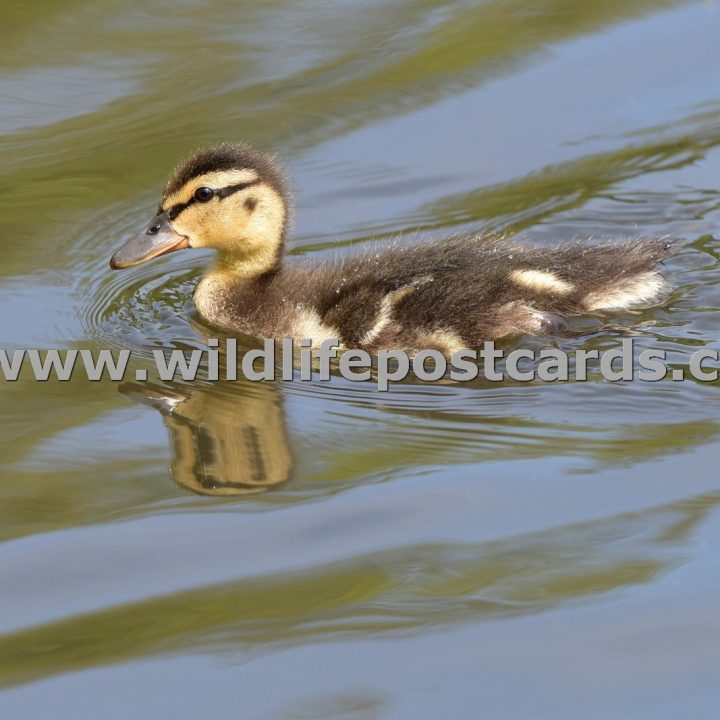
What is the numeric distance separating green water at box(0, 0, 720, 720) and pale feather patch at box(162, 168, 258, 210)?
385 millimetres

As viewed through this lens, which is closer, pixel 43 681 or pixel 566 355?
pixel 43 681

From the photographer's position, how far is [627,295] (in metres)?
4.36

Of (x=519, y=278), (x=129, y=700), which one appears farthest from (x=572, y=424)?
(x=129, y=700)

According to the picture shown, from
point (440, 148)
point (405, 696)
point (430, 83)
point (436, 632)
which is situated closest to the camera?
point (405, 696)

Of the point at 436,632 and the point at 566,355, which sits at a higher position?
the point at 566,355

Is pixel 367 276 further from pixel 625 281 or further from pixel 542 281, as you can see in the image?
pixel 625 281

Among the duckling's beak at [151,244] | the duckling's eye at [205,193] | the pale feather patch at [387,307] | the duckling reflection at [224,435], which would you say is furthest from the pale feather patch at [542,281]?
the duckling's beak at [151,244]

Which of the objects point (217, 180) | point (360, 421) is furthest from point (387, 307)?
point (217, 180)

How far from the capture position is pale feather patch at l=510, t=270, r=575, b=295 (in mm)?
4188

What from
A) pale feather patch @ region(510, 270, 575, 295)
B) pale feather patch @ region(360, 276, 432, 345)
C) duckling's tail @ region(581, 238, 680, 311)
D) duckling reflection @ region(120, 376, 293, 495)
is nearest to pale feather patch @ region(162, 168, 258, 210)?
pale feather patch @ region(360, 276, 432, 345)

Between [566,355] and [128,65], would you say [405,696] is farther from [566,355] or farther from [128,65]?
[128,65]

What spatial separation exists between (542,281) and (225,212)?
93 cm

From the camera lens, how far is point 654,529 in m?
3.06

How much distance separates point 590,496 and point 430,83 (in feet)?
9.75
